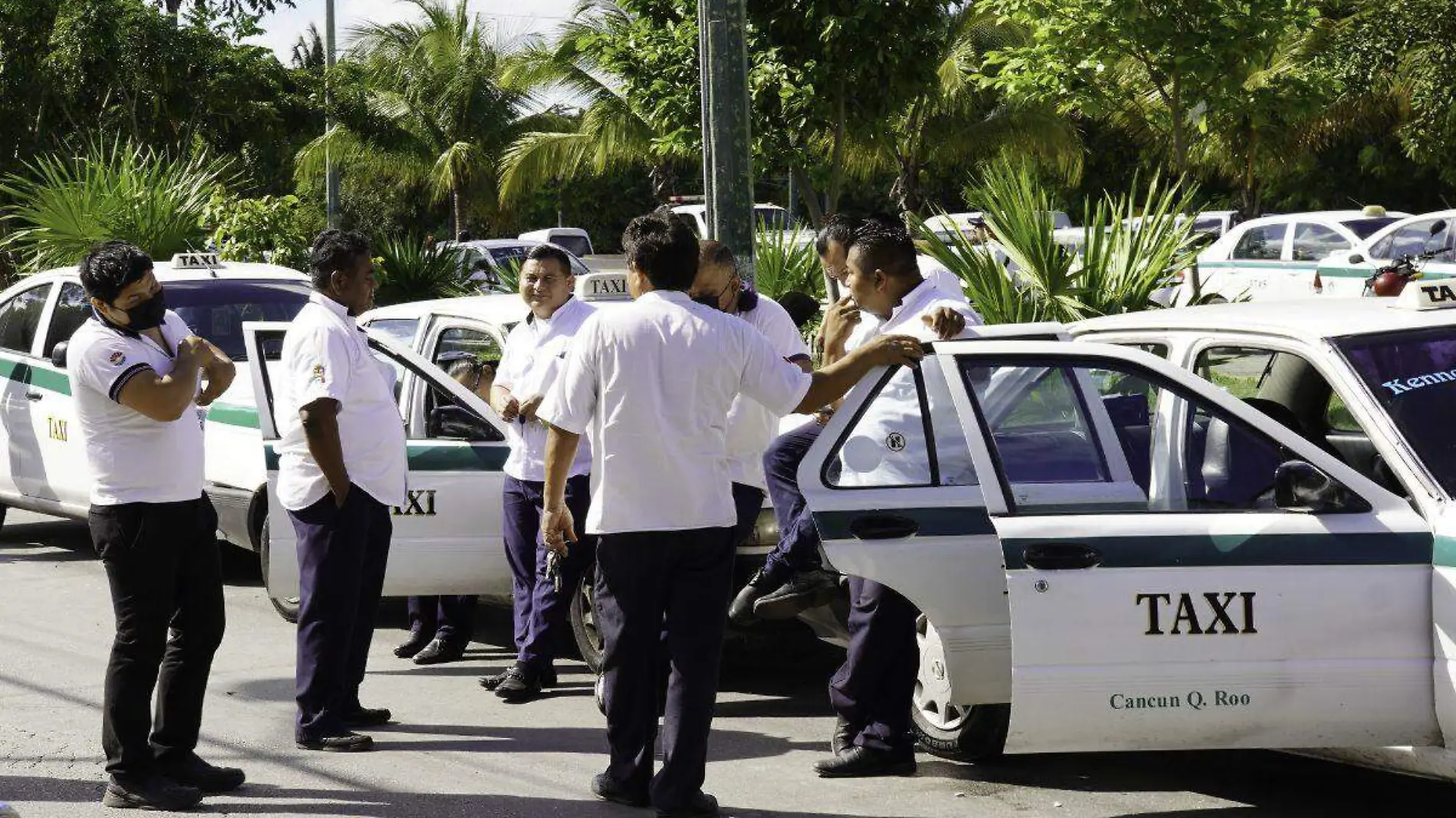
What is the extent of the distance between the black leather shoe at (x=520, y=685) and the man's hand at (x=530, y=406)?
1025 mm

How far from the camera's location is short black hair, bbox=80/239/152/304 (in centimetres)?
574

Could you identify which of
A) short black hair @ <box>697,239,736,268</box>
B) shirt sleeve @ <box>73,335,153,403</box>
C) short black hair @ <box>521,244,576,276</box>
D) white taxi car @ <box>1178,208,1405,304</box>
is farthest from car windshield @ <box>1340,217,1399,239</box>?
shirt sleeve @ <box>73,335,153,403</box>

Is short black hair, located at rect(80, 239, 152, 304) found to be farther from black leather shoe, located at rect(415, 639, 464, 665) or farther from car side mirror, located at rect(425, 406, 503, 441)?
black leather shoe, located at rect(415, 639, 464, 665)

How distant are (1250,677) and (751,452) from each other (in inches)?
85.8

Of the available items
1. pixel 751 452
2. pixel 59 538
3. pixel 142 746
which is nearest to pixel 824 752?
pixel 751 452

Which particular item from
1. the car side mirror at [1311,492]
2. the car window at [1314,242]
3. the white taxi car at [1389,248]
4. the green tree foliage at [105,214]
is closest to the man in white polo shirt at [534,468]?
the car side mirror at [1311,492]

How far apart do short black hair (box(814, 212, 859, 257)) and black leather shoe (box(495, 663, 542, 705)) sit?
2.05m

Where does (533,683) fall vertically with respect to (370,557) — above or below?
below

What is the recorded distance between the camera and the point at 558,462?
5496 millimetres

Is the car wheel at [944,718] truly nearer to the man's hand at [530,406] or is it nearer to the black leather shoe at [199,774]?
the man's hand at [530,406]

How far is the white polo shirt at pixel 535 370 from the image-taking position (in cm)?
718

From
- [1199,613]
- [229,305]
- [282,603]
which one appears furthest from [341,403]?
[229,305]

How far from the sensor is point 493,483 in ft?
25.7

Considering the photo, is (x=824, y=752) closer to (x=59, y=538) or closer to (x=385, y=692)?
(x=385, y=692)
